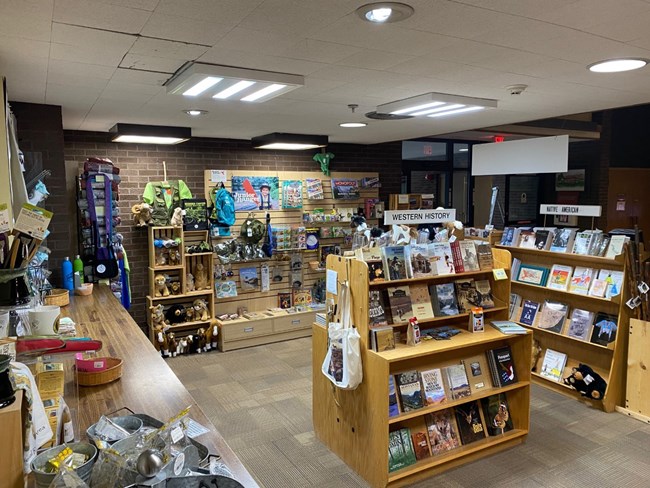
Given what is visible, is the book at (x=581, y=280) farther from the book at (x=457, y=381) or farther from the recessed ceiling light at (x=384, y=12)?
the recessed ceiling light at (x=384, y=12)

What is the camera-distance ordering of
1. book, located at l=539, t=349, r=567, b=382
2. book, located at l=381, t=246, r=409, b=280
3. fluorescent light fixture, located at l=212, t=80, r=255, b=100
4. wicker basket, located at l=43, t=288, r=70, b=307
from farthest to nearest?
book, located at l=539, t=349, r=567, b=382
wicker basket, located at l=43, t=288, r=70, b=307
book, located at l=381, t=246, r=409, b=280
fluorescent light fixture, located at l=212, t=80, r=255, b=100

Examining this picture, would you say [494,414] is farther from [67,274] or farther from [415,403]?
[67,274]

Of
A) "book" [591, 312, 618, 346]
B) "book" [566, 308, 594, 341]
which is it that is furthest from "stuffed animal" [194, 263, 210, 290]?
"book" [591, 312, 618, 346]

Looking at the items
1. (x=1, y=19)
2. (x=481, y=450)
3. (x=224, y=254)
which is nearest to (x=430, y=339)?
(x=481, y=450)

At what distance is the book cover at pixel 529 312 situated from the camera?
4.93 meters

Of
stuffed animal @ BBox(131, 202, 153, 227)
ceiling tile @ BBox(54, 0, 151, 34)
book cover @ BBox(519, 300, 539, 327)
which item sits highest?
ceiling tile @ BBox(54, 0, 151, 34)

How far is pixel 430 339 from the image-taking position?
11.1 feet

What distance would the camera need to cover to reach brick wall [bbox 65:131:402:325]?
18.1 ft

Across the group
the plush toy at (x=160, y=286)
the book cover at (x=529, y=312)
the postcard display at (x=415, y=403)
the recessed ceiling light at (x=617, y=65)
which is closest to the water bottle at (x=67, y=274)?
the plush toy at (x=160, y=286)

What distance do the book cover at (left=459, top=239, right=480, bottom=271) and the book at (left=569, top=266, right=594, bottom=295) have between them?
4.84 feet

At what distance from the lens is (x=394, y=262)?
326 centimetres

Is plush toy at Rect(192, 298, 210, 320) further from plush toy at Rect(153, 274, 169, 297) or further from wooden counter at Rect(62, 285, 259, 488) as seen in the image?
wooden counter at Rect(62, 285, 259, 488)

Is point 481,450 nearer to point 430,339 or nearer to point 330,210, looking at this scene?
point 430,339

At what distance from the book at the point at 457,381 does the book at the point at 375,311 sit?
2.18 feet
